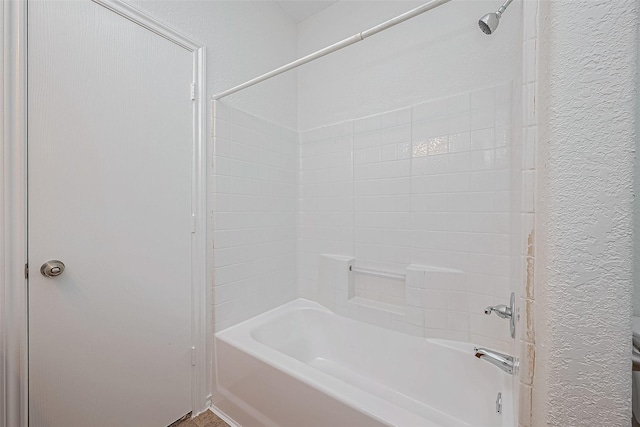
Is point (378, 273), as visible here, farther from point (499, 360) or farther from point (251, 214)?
point (251, 214)

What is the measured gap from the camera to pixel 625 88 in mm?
524

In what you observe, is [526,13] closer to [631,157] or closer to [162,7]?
[631,157]

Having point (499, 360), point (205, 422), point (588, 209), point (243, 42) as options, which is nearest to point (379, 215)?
point (499, 360)

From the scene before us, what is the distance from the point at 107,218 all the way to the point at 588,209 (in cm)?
158

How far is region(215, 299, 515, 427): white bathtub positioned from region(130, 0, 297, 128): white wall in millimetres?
1414

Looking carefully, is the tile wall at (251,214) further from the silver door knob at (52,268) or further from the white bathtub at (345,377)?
the silver door knob at (52,268)

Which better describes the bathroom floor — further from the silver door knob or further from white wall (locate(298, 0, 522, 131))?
white wall (locate(298, 0, 522, 131))

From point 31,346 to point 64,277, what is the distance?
26 cm

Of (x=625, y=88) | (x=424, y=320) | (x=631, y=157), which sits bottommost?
(x=424, y=320)

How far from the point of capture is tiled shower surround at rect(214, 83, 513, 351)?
139 centimetres

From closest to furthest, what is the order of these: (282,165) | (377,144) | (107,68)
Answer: (107,68) < (377,144) < (282,165)

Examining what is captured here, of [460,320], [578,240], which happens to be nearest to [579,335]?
[578,240]

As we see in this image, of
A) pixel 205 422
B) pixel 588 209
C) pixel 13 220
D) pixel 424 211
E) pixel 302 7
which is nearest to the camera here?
pixel 588 209

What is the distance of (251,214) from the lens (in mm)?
1729
